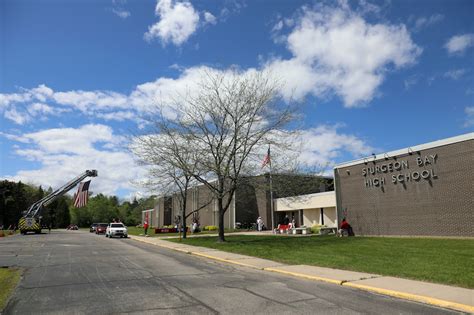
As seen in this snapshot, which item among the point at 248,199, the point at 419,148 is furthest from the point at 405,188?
the point at 248,199

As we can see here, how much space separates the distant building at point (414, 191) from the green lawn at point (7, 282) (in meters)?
21.3

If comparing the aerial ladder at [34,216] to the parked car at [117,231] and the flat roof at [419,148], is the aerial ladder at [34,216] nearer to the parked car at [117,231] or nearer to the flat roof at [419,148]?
the parked car at [117,231]

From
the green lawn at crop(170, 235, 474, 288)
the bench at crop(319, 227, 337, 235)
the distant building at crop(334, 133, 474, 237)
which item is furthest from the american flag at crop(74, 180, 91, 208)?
the green lawn at crop(170, 235, 474, 288)

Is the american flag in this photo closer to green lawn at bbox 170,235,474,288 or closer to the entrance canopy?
the entrance canopy

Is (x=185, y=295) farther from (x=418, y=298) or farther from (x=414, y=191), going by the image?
(x=414, y=191)

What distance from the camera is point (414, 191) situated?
24812 millimetres

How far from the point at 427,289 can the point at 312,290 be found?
8.38ft

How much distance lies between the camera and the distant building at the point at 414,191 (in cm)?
2200

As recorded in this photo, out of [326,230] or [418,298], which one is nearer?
[418,298]

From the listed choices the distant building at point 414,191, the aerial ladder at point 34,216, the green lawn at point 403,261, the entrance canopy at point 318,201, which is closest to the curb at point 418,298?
the green lawn at point 403,261

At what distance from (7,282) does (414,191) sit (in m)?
22.3

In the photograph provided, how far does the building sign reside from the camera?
23.8 metres

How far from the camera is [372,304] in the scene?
7.93 meters

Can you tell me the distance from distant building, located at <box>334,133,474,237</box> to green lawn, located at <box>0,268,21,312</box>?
21.3 meters
